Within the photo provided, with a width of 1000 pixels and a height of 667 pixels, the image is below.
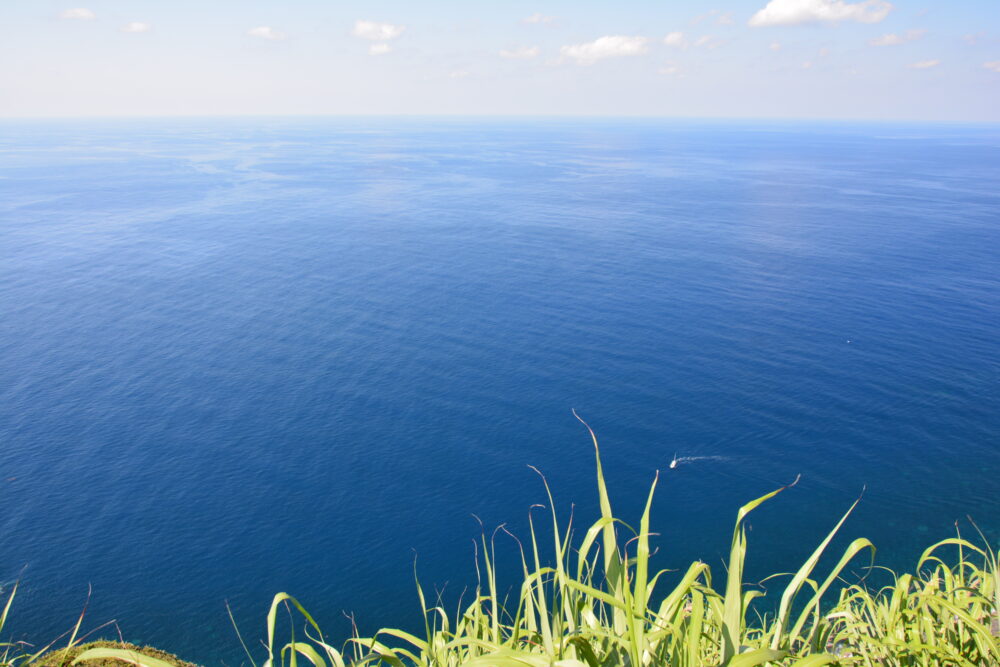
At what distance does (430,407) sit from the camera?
78.0m

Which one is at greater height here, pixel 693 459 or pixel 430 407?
pixel 430 407

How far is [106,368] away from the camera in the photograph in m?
86.6

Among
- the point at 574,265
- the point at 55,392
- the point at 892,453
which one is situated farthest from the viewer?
the point at 574,265

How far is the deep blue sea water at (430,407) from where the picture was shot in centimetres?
5797

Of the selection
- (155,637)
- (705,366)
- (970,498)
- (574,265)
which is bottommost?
(155,637)

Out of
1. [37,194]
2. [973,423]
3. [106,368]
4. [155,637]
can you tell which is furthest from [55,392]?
[37,194]

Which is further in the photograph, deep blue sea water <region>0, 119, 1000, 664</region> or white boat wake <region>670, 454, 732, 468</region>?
white boat wake <region>670, 454, 732, 468</region>

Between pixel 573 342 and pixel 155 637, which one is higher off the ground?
pixel 573 342

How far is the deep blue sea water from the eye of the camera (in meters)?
58.0

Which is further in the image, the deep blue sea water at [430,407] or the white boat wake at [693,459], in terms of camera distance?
the white boat wake at [693,459]

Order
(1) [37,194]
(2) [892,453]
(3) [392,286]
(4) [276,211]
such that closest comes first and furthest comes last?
1. (2) [892,453]
2. (3) [392,286]
3. (4) [276,211]
4. (1) [37,194]

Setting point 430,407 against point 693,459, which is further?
point 430,407

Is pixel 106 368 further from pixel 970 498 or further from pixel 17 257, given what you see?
pixel 970 498

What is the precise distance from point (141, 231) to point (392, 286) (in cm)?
7569
